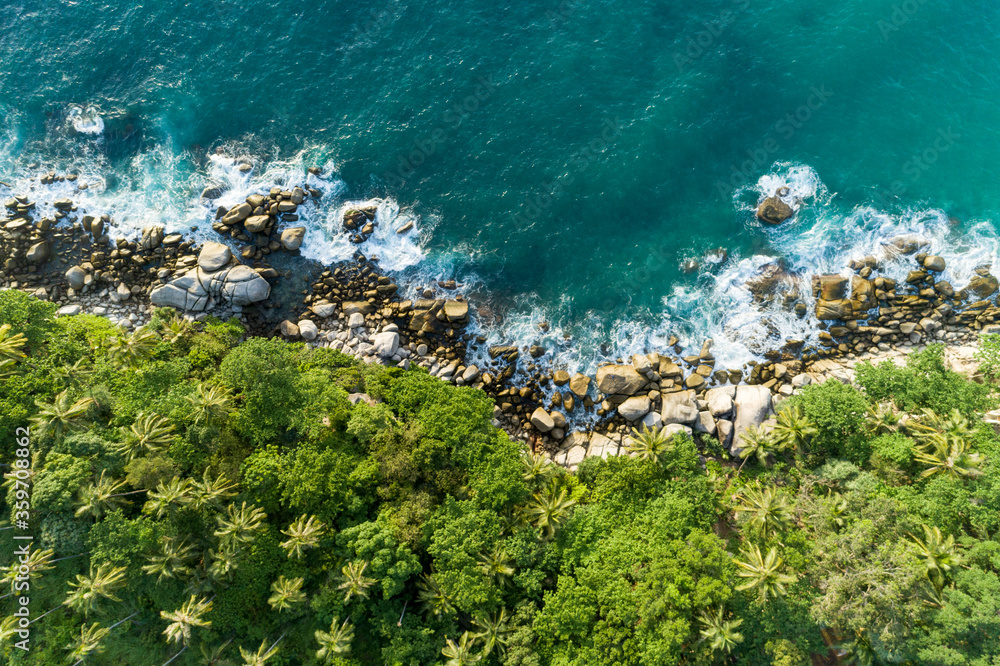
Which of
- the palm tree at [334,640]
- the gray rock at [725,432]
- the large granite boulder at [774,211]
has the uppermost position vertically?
the large granite boulder at [774,211]

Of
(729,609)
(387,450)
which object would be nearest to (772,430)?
(729,609)

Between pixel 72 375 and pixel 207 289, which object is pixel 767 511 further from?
pixel 72 375

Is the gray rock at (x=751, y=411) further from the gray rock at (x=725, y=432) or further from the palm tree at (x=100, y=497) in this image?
the palm tree at (x=100, y=497)

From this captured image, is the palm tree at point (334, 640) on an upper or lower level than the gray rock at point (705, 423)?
lower

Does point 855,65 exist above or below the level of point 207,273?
above

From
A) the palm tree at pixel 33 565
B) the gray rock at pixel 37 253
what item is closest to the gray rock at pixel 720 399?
the palm tree at pixel 33 565

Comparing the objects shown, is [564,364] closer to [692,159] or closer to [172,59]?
[692,159]
